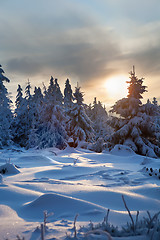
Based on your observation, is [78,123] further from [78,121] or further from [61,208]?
[61,208]

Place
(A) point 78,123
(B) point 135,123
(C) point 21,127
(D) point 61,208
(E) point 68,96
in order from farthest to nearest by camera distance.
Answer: (E) point 68,96
(C) point 21,127
(A) point 78,123
(B) point 135,123
(D) point 61,208

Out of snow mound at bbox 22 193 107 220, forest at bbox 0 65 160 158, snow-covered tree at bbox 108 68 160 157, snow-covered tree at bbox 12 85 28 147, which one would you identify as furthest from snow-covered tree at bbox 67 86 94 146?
snow mound at bbox 22 193 107 220

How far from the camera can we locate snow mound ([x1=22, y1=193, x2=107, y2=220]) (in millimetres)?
2107

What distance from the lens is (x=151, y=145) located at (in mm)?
14438

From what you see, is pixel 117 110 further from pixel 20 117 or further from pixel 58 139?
pixel 20 117

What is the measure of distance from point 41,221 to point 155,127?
44.6 ft

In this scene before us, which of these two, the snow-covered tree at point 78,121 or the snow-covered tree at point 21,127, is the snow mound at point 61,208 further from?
the snow-covered tree at point 21,127

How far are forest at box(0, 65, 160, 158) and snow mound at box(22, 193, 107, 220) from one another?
11.9 meters

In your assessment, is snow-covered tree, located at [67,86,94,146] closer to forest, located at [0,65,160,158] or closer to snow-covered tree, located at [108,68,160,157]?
forest, located at [0,65,160,158]

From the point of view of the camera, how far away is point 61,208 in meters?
2.29

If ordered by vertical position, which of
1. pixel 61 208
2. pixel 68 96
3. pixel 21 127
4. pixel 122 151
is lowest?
pixel 122 151

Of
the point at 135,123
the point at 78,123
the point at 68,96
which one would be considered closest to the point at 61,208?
the point at 135,123

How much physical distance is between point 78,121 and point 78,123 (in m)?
0.31

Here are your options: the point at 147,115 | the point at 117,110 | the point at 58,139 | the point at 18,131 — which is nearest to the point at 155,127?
the point at 147,115
